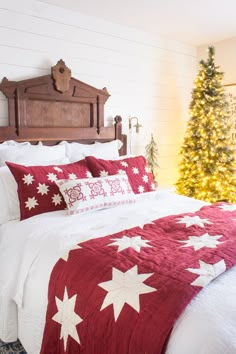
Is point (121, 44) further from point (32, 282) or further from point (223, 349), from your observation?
point (223, 349)

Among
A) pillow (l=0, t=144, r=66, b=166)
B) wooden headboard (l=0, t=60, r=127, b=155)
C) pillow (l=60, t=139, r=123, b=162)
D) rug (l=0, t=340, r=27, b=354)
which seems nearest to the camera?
rug (l=0, t=340, r=27, b=354)

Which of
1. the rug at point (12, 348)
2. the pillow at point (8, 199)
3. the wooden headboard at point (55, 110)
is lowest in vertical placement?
the rug at point (12, 348)

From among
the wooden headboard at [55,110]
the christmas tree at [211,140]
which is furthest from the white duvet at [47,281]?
the christmas tree at [211,140]

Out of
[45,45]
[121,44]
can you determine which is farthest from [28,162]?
[121,44]

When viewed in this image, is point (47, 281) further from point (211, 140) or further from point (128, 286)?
point (211, 140)

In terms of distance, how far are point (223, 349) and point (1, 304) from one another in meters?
1.37

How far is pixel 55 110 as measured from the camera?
3016 millimetres

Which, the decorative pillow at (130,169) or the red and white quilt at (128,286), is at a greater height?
the decorative pillow at (130,169)

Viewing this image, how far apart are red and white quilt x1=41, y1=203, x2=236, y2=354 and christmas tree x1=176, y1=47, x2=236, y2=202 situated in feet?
7.22

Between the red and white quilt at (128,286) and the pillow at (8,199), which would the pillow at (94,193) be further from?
the red and white quilt at (128,286)

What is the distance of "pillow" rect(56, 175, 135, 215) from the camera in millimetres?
2191

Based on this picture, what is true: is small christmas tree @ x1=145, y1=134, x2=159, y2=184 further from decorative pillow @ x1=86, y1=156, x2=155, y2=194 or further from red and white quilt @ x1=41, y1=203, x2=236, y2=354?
red and white quilt @ x1=41, y1=203, x2=236, y2=354

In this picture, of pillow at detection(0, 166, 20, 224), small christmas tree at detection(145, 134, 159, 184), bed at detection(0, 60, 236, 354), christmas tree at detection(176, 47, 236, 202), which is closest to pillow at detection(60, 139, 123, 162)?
bed at detection(0, 60, 236, 354)

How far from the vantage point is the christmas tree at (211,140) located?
3.84m
